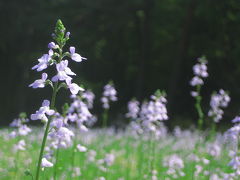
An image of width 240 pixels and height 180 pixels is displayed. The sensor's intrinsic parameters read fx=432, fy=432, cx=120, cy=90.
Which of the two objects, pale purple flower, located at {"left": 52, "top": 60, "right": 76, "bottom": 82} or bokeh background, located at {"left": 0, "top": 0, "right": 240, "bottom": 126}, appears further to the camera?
bokeh background, located at {"left": 0, "top": 0, "right": 240, "bottom": 126}

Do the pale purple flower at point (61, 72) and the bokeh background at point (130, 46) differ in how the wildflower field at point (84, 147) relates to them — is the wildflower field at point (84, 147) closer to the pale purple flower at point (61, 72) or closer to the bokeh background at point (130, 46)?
the pale purple flower at point (61, 72)

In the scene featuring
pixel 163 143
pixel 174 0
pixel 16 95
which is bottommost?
pixel 163 143

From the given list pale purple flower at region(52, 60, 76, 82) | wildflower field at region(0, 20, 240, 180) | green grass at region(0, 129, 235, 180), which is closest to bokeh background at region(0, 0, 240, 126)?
green grass at region(0, 129, 235, 180)

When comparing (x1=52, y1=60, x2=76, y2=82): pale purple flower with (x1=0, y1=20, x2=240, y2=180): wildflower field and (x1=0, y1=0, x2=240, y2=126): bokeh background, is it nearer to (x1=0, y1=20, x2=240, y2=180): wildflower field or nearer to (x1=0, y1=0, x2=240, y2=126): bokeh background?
(x1=0, y1=20, x2=240, y2=180): wildflower field

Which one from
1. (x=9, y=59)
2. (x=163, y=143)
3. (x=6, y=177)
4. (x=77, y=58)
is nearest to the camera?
(x=77, y=58)

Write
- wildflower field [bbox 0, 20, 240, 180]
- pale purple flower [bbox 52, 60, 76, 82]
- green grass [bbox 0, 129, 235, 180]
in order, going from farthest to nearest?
green grass [bbox 0, 129, 235, 180]
wildflower field [bbox 0, 20, 240, 180]
pale purple flower [bbox 52, 60, 76, 82]

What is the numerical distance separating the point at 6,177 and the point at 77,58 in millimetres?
2536

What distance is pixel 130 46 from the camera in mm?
26969

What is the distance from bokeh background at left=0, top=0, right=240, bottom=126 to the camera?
69.2ft

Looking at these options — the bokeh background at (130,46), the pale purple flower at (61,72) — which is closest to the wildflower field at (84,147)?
the pale purple flower at (61,72)

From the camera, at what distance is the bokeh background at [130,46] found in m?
21.1

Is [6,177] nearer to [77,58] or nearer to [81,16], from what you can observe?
[77,58]

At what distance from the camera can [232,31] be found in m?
21.9

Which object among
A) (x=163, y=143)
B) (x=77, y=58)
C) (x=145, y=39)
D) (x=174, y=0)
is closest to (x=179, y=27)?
(x=174, y=0)
